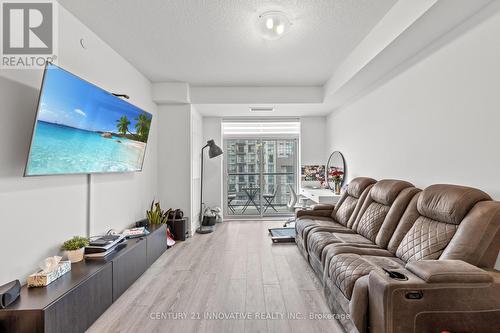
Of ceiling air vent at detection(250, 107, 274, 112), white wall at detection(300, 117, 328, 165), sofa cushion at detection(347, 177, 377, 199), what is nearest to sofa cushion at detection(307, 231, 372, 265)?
sofa cushion at detection(347, 177, 377, 199)

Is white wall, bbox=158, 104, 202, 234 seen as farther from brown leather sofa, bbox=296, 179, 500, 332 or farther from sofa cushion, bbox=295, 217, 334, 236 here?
brown leather sofa, bbox=296, 179, 500, 332

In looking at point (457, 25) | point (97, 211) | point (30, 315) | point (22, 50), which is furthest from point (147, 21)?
point (457, 25)

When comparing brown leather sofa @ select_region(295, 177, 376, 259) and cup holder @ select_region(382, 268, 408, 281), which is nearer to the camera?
cup holder @ select_region(382, 268, 408, 281)

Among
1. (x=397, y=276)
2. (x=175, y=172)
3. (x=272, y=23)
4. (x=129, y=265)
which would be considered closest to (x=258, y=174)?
(x=175, y=172)

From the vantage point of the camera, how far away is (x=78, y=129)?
214 centimetres

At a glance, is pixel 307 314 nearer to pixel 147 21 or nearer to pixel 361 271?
pixel 361 271

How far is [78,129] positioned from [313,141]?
4.59m

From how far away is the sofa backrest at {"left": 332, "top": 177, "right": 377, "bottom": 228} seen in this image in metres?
3.13

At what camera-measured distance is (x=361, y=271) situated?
1786 mm

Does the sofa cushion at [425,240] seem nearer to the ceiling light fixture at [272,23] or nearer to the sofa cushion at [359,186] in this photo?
the sofa cushion at [359,186]

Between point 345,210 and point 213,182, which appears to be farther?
point 213,182

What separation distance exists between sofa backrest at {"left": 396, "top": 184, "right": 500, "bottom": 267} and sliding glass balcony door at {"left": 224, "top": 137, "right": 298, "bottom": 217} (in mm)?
3741

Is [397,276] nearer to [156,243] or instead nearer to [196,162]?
[156,243]

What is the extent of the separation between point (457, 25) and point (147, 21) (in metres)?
2.78
